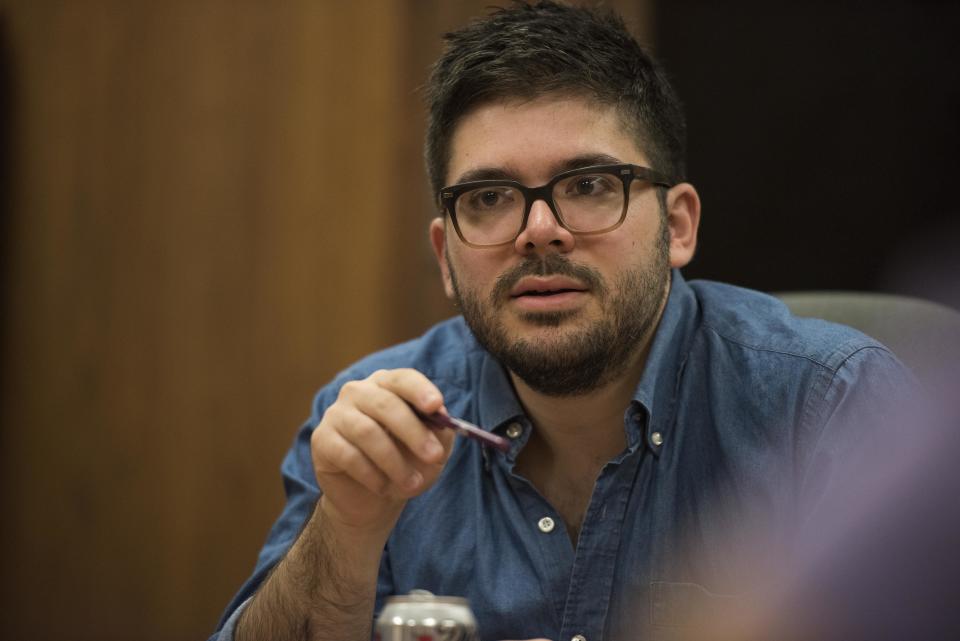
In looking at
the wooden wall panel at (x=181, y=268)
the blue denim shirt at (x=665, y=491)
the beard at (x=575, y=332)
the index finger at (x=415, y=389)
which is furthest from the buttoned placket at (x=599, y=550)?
the wooden wall panel at (x=181, y=268)

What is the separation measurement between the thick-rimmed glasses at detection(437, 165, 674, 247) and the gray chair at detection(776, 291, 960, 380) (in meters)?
0.46

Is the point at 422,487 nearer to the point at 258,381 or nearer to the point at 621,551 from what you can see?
the point at 621,551

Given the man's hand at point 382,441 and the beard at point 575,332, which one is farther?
the beard at point 575,332

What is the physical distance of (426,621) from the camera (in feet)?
2.70

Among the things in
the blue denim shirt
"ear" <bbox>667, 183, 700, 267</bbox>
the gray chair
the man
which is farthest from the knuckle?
the gray chair

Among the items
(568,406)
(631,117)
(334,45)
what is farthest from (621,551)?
(334,45)

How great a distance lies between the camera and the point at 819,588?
1.16 m

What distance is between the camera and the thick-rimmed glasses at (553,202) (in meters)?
1.44

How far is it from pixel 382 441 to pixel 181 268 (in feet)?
7.06

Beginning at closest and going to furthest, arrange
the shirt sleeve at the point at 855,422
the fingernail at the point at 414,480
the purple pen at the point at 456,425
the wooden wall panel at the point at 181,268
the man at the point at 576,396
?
the purple pen at the point at 456,425 < the fingernail at the point at 414,480 < the shirt sleeve at the point at 855,422 < the man at the point at 576,396 < the wooden wall panel at the point at 181,268

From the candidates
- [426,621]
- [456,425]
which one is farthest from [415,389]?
[426,621]

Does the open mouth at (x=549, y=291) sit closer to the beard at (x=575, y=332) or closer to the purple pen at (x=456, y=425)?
the beard at (x=575, y=332)

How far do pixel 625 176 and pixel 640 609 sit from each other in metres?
0.65

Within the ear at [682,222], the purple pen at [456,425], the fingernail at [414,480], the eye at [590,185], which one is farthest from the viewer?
the ear at [682,222]
